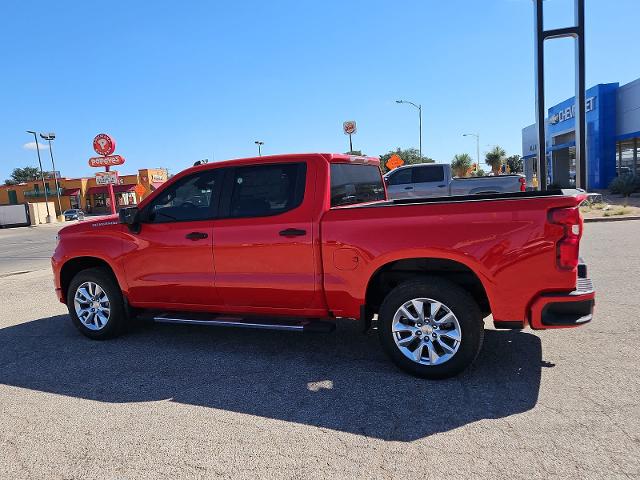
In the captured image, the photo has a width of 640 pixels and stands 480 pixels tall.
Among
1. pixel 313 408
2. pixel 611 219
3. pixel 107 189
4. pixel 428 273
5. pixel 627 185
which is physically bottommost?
pixel 611 219

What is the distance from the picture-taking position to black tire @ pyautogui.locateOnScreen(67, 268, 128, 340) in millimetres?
5395

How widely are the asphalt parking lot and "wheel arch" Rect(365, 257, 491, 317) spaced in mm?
613

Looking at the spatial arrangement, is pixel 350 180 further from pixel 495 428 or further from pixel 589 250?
pixel 589 250

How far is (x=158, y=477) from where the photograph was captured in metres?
2.85

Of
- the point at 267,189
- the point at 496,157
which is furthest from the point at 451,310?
the point at 496,157

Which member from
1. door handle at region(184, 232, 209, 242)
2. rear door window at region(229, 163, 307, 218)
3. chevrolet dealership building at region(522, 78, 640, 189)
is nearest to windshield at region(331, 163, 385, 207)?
rear door window at region(229, 163, 307, 218)

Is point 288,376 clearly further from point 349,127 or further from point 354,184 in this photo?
point 349,127

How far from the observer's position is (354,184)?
16.7 ft

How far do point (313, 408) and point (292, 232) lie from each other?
4.95 feet

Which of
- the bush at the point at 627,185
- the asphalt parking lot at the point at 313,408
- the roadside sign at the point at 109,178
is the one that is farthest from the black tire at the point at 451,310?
the bush at the point at 627,185

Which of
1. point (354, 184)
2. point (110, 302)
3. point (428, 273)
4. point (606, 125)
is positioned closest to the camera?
point (428, 273)

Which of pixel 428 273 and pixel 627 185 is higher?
pixel 428 273

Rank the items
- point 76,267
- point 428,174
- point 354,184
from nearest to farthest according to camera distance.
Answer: point 354,184, point 76,267, point 428,174

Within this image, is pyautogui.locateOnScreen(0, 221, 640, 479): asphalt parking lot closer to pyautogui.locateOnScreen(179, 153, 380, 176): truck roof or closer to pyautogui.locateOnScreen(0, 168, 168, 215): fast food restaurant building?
pyautogui.locateOnScreen(179, 153, 380, 176): truck roof
